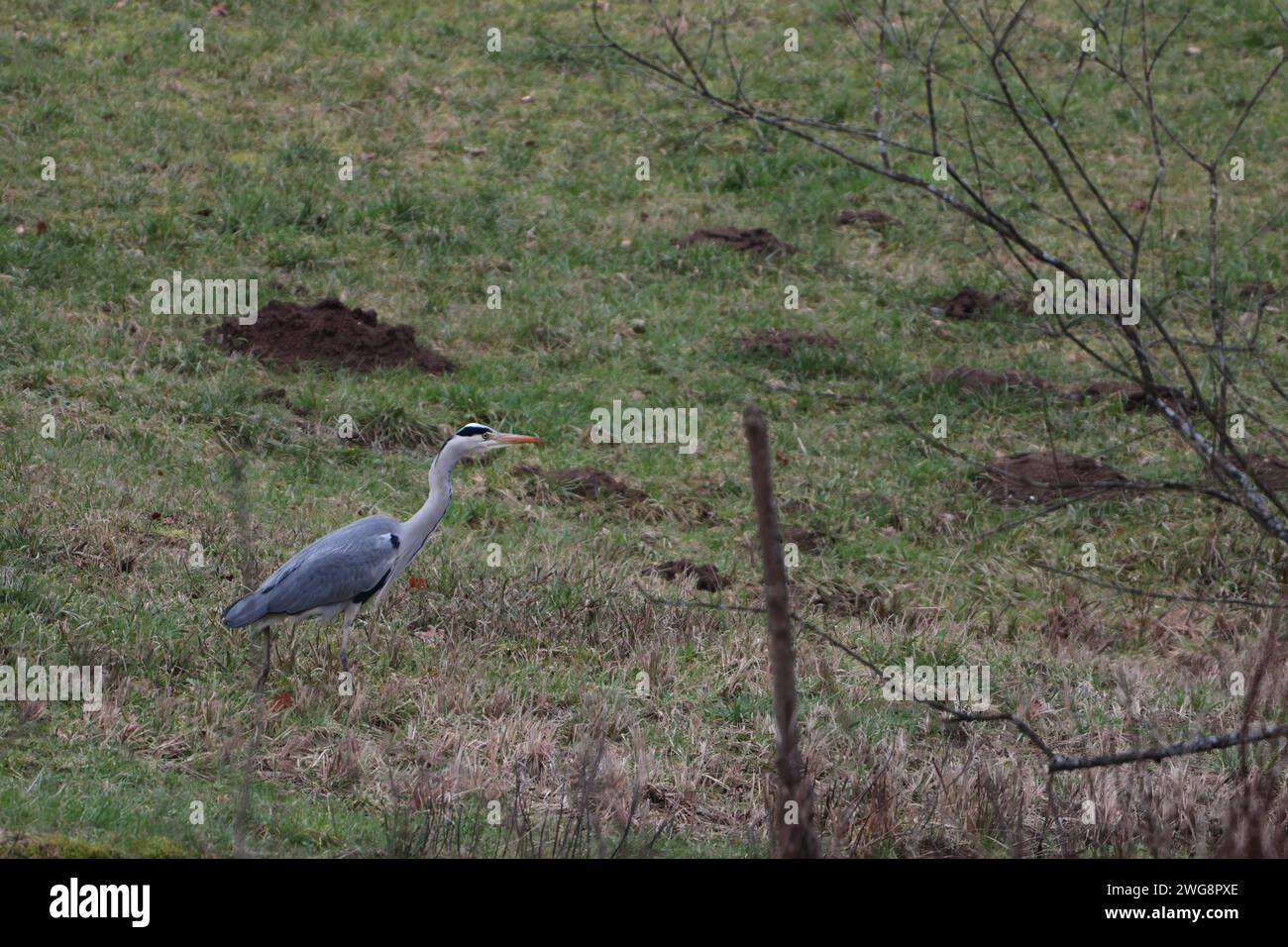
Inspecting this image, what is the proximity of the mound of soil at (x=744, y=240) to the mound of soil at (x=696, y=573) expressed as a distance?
6224 mm

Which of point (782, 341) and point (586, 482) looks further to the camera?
point (782, 341)

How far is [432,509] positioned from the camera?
7473 mm

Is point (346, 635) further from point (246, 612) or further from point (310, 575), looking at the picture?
point (246, 612)

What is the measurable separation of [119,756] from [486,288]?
8.32 meters

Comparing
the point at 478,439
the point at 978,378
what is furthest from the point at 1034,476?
the point at 478,439

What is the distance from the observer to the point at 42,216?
13633 mm

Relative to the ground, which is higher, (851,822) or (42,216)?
(42,216)

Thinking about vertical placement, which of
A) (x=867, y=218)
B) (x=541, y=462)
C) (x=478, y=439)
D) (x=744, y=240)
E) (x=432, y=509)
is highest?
(x=867, y=218)

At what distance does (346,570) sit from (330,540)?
0.84 feet

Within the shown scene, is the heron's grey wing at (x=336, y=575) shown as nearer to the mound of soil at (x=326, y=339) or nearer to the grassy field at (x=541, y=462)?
the grassy field at (x=541, y=462)

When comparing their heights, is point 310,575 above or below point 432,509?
below

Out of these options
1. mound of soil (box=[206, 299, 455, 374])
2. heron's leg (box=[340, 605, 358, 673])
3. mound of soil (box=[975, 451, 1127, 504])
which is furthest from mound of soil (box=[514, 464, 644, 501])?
heron's leg (box=[340, 605, 358, 673])
